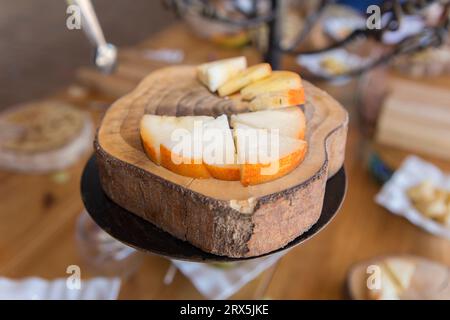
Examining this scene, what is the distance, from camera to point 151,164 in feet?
1.61

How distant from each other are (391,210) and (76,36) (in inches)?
90.6

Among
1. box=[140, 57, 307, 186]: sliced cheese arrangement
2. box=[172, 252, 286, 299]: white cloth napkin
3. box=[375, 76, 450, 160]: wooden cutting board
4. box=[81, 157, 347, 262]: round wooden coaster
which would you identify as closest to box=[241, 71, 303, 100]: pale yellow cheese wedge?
box=[140, 57, 307, 186]: sliced cheese arrangement

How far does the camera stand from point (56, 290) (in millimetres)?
708

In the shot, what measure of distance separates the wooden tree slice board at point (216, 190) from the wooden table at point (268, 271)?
231mm

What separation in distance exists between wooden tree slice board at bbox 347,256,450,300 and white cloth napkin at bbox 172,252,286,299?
121mm

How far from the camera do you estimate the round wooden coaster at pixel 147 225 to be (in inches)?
19.3

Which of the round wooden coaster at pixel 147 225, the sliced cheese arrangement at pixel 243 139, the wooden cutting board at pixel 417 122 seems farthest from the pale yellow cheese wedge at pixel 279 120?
the wooden cutting board at pixel 417 122

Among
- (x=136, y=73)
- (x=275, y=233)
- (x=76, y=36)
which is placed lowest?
(x=76, y=36)

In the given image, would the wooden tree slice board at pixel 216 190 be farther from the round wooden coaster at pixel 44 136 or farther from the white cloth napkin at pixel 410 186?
the round wooden coaster at pixel 44 136

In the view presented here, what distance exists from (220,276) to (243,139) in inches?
12.3

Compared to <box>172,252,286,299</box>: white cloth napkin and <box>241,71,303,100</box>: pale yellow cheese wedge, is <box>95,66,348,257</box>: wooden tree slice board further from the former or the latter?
<box>172,252,286,299</box>: white cloth napkin

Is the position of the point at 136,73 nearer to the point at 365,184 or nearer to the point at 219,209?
the point at 365,184

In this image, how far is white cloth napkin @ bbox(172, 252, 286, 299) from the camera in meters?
0.70
